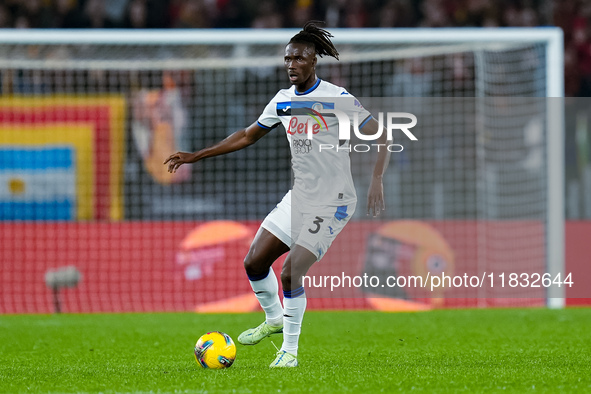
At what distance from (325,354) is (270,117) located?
1.70 metres

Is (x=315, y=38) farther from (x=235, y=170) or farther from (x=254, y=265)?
(x=235, y=170)

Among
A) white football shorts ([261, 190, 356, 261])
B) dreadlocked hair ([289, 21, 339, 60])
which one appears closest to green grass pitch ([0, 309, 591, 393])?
white football shorts ([261, 190, 356, 261])

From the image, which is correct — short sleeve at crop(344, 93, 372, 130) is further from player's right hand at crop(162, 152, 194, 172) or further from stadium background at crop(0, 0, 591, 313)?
stadium background at crop(0, 0, 591, 313)

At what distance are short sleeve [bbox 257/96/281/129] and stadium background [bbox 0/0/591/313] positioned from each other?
4.30 m

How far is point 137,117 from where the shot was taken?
1164 centimetres

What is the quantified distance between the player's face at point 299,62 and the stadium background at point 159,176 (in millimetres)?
4671

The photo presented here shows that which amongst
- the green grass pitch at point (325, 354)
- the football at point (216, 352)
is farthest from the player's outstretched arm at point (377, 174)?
the football at point (216, 352)

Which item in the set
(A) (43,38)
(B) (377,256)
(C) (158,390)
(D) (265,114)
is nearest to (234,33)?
(A) (43,38)

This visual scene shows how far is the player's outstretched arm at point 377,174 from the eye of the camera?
18.0ft

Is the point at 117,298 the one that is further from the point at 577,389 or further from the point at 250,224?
the point at 577,389

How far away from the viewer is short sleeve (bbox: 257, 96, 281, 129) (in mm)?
5652

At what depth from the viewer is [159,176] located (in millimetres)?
11539

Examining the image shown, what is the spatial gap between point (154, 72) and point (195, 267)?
11.6 feet

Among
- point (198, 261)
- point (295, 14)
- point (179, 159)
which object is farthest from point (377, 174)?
point (295, 14)
